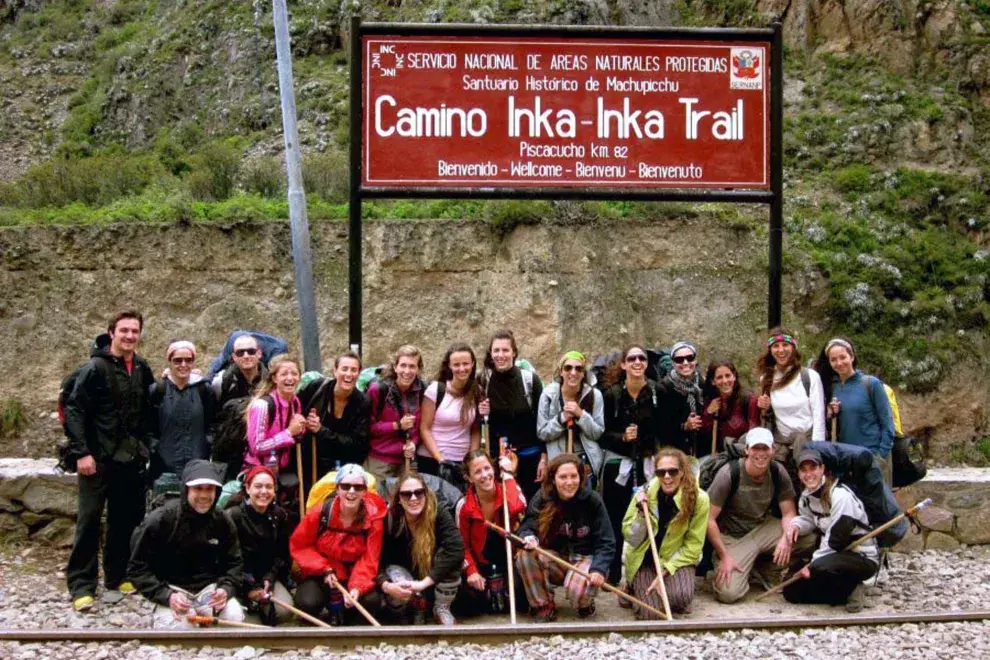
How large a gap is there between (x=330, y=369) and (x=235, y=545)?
766 centimetres

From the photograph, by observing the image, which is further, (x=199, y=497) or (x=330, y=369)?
(x=330, y=369)

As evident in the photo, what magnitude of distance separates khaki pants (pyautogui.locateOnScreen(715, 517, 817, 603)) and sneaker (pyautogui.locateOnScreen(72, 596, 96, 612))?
4.47 meters

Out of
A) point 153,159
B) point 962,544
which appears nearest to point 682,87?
point 962,544

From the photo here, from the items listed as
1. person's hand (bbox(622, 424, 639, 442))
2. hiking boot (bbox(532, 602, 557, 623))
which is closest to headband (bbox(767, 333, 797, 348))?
person's hand (bbox(622, 424, 639, 442))

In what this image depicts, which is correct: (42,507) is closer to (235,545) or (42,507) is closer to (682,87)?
(235,545)

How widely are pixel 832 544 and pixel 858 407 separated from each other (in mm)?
1109

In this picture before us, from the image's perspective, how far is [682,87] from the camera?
837cm

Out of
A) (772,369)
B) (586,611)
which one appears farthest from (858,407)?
(586,611)

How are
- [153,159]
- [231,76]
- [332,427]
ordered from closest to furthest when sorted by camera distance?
1. [332,427]
2. [153,159]
3. [231,76]

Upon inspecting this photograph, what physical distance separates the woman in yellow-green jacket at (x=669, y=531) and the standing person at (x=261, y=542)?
2.41 m

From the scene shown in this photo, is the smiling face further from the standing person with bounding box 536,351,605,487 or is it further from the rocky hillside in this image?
the rocky hillside

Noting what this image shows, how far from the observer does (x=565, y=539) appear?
6.93 meters

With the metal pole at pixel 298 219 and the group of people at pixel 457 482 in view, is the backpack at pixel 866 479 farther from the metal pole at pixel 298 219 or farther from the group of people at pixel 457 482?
the metal pole at pixel 298 219

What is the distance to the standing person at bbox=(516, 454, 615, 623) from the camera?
6734mm
